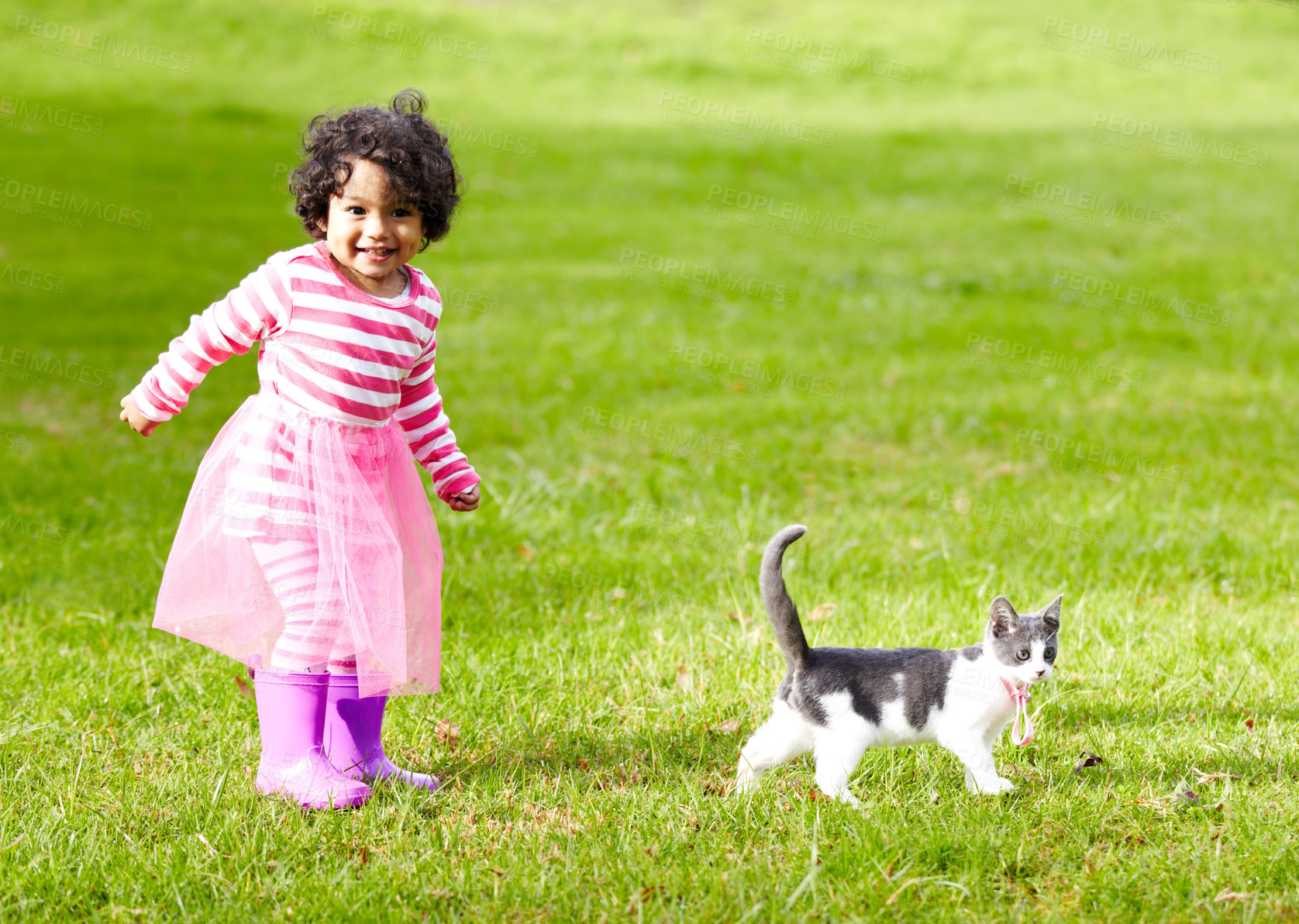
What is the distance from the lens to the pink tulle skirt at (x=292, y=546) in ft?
10.00

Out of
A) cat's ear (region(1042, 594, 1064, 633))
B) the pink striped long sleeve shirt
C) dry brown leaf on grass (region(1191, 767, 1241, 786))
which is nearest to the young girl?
the pink striped long sleeve shirt

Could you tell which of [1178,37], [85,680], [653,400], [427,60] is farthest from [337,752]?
[1178,37]

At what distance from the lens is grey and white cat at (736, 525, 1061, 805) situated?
2957mm

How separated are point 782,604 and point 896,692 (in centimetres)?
36

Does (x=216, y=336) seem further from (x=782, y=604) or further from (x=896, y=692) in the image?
(x=896, y=692)

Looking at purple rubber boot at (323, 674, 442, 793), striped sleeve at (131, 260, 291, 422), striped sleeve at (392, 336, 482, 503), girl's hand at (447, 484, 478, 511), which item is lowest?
purple rubber boot at (323, 674, 442, 793)

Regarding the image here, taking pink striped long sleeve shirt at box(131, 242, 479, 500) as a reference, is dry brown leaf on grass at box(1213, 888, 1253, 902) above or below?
below

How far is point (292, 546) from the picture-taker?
10.1ft

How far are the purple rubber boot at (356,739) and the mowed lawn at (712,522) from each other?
5.8 inches

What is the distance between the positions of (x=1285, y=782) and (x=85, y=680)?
3669mm

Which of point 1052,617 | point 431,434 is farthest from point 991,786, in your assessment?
point 431,434

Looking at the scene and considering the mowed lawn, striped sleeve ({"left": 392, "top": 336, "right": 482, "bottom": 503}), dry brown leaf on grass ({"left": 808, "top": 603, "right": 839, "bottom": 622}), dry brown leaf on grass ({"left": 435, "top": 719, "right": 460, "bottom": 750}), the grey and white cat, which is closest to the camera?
the mowed lawn

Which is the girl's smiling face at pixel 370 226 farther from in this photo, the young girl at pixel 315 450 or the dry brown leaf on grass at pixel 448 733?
→ the dry brown leaf on grass at pixel 448 733

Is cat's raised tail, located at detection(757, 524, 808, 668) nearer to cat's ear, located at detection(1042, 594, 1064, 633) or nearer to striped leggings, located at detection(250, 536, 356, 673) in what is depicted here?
cat's ear, located at detection(1042, 594, 1064, 633)
